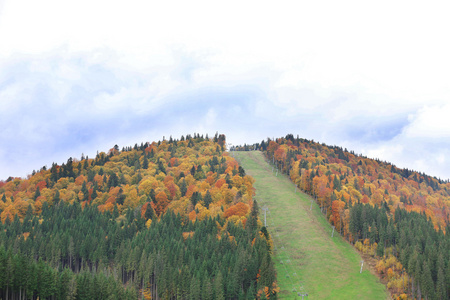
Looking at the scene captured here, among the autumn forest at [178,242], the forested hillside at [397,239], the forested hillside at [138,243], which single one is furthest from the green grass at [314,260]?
the forested hillside at [138,243]

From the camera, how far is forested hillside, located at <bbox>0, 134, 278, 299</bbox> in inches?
3393

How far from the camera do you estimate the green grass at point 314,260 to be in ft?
360

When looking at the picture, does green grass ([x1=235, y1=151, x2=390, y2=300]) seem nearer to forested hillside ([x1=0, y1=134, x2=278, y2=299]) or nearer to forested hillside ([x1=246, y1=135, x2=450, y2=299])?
forested hillside ([x1=246, y1=135, x2=450, y2=299])

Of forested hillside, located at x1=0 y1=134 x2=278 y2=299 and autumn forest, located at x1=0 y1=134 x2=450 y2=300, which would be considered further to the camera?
autumn forest, located at x1=0 y1=134 x2=450 y2=300

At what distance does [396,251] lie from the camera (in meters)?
126

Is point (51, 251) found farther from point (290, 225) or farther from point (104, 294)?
point (290, 225)

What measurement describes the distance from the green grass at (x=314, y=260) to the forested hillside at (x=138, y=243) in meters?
11.3

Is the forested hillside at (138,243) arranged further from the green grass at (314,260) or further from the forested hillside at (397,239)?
the forested hillside at (397,239)

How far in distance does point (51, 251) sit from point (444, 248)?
13720 centimetres

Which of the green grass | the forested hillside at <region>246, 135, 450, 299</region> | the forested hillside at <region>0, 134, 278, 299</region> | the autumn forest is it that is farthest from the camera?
the green grass

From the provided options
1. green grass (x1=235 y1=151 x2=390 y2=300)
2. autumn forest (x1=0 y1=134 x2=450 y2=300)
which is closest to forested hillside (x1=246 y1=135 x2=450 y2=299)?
autumn forest (x1=0 y1=134 x2=450 y2=300)

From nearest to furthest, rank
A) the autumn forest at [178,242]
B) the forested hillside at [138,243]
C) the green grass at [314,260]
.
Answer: the forested hillside at [138,243], the autumn forest at [178,242], the green grass at [314,260]

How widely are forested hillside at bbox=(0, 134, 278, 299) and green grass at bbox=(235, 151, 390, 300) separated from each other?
11.3m

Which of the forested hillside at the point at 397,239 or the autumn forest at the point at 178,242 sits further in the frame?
the forested hillside at the point at 397,239
